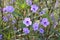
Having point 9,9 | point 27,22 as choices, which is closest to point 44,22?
point 27,22

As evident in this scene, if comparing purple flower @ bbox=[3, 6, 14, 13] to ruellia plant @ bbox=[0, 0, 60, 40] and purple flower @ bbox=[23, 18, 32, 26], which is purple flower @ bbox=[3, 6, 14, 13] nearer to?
ruellia plant @ bbox=[0, 0, 60, 40]

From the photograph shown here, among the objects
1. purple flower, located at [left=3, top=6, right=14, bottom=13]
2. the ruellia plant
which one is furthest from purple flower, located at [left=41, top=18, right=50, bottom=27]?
purple flower, located at [left=3, top=6, right=14, bottom=13]

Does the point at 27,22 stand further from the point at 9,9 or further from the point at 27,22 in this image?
the point at 9,9

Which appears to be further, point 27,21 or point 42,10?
point 42,10

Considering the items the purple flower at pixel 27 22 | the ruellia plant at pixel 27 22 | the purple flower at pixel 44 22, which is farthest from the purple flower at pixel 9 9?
the purple flower at pixel 44 22

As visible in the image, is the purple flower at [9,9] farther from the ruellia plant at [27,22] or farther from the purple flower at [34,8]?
the purple flower at [34,8]

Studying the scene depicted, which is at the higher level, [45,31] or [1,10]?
[1,10]

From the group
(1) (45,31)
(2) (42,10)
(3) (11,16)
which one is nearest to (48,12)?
(2) (42,10)

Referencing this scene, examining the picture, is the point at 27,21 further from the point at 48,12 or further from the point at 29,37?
the point at 48,12
